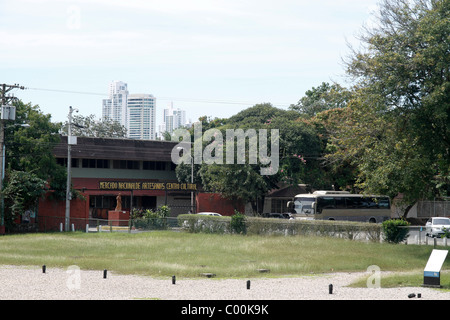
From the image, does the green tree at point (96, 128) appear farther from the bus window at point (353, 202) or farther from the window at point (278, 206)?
the bus window at point (353, 202)

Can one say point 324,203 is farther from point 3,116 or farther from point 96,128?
point 96,128

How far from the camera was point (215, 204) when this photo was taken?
5838 cm

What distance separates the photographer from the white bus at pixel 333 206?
49.1 m

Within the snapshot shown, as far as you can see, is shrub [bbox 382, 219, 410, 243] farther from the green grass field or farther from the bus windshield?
the bus windshield

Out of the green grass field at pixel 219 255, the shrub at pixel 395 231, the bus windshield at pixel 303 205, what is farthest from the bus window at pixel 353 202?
the shrub at pixel 395 231

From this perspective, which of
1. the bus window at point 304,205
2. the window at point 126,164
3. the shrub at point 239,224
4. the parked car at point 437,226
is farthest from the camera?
the window at point 126,164

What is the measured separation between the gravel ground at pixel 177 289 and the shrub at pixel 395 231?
36.8 ft

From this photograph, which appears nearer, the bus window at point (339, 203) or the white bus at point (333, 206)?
the white bus at point (333, 206)

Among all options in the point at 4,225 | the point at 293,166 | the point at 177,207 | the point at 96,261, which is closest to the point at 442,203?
the point at 293,166

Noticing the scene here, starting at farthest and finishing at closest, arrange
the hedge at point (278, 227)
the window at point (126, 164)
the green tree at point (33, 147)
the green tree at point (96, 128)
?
the green tree at point (96, 128)
the window at point (126, 164)
the green tree at point (33, 147)
the hedge at point (278, 227)

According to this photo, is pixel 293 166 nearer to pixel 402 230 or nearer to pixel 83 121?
Answer: pixel 402 230

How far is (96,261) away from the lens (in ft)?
78.8

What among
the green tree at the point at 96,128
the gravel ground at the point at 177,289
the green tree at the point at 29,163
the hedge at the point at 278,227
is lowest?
the gravel ground at the point at 177,289

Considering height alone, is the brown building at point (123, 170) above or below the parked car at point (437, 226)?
above
